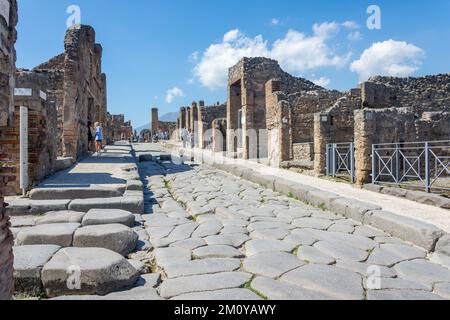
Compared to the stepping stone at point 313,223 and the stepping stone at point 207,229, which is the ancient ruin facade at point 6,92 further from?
the stepping stone at point 313,223

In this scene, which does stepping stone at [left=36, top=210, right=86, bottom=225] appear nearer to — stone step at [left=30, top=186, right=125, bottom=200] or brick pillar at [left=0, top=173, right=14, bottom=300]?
stone step at [left=30, top=186, right=125, bottom=200]

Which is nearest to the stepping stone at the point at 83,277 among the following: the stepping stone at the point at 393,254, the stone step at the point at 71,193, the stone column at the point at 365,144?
the stepping stone at the point at 393,254

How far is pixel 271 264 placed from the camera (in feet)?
10.1

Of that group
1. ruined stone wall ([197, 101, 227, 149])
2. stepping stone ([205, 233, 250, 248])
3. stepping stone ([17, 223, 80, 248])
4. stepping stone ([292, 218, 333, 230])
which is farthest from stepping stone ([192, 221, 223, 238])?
ruined stone wall ([197, 101, 227, 149])

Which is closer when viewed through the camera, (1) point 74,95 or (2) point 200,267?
(2) point 200,267

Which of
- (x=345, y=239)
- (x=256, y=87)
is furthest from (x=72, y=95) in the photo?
(x=345, y=239)

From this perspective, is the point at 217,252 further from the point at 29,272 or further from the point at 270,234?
the point at 29,272

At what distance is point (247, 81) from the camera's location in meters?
16.3

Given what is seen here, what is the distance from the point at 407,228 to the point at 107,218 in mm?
3421

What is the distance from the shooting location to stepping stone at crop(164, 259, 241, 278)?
289cm

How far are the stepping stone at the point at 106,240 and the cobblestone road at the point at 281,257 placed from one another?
300mm

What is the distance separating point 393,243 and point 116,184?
4398 millimetres

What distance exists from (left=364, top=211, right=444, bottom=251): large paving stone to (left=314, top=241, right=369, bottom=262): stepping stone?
724mm

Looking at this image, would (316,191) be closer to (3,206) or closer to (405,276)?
(405,276)
